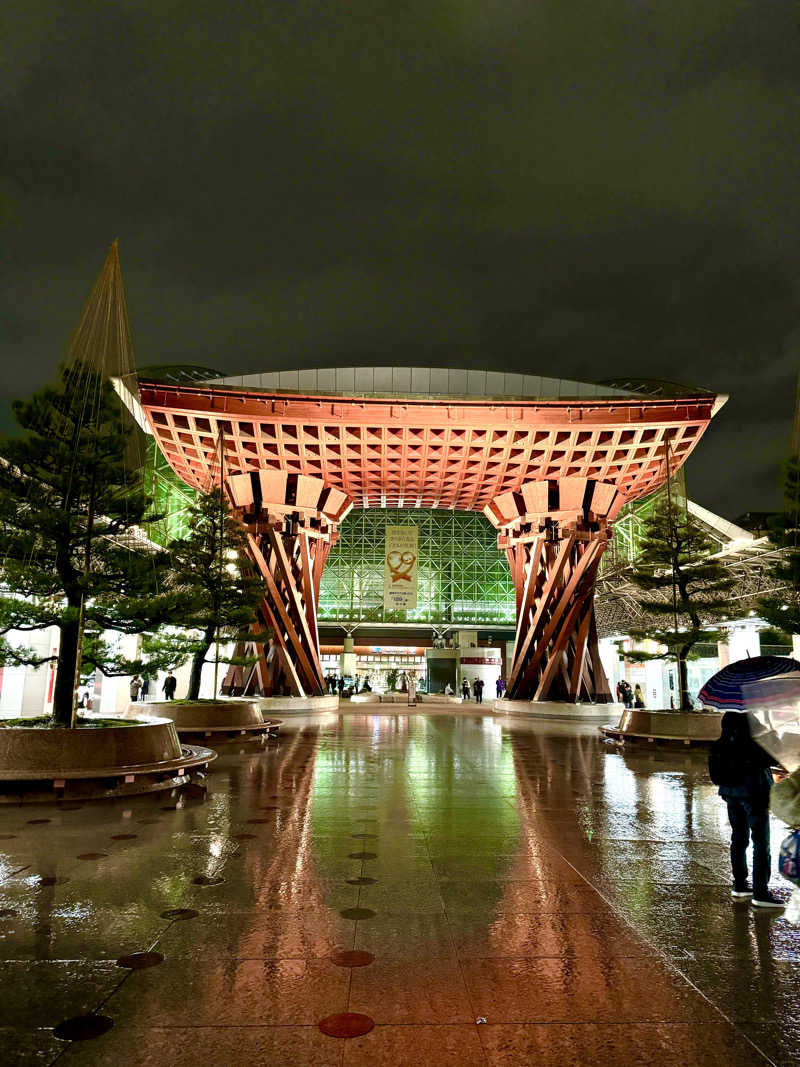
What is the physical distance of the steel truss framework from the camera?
1933cm

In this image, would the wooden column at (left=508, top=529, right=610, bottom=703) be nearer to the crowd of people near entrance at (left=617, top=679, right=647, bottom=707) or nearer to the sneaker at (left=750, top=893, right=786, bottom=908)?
the crowd of people near entrance at (left=617, top=679, right=647, bottom=707)

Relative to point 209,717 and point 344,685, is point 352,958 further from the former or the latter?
point 344,685

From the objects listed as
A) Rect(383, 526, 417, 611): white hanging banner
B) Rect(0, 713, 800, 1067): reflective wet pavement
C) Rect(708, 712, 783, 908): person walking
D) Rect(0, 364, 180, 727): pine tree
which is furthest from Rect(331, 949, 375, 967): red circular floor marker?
Rect(383, 526, 417, 611): white hanging banner

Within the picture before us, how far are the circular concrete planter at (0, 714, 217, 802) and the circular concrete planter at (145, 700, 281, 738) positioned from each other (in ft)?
15.9

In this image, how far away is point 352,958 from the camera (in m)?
3.12

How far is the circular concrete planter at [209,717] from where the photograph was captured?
12.1 metres

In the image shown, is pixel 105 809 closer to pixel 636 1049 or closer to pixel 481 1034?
pixel 481 1034

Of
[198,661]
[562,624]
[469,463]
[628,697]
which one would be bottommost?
[628,697]

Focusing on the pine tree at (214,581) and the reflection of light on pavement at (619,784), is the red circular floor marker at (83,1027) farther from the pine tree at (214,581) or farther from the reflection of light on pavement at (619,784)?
the pine tree at (214,581)

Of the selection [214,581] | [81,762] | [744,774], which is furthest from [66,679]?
[214,581]

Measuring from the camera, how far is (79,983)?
2.82m

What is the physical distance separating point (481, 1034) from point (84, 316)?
312 inches

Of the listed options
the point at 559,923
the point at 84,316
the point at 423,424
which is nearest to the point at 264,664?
the point at 423,424

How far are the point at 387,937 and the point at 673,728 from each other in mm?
10247
